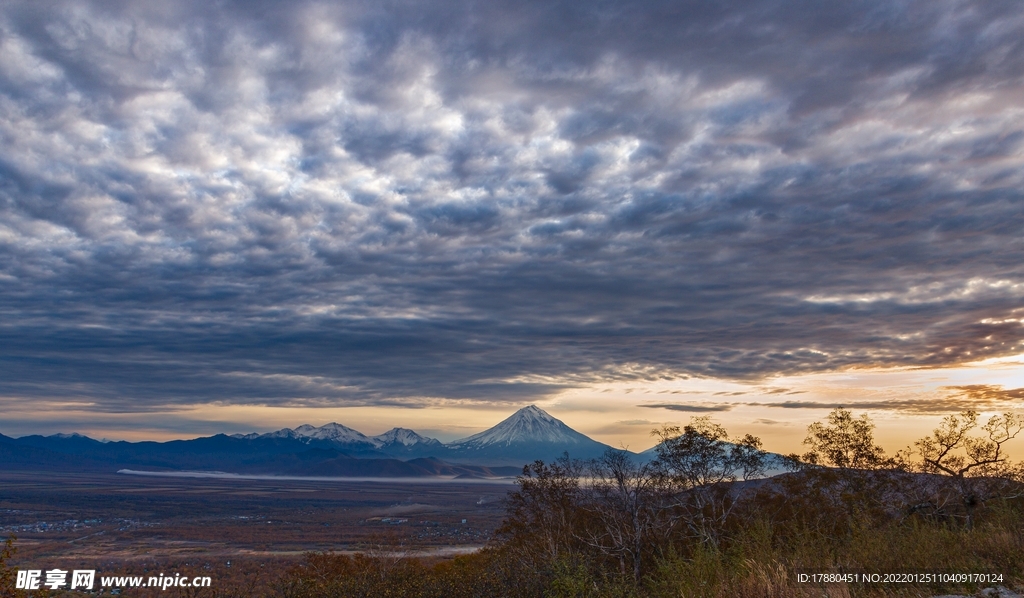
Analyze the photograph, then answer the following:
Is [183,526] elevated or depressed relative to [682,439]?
depressed

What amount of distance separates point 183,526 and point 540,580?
165 metres

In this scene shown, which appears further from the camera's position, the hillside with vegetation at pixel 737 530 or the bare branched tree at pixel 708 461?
the bare branched tree at pixel 708 461

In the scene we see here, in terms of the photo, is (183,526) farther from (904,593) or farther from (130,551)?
(904,593)

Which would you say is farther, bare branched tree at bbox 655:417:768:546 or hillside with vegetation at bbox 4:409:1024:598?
bare branched tree at bbox 655:417:768:546

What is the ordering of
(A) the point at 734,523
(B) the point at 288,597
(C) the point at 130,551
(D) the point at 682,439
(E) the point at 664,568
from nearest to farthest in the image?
(E) the point at 664,568
(B) the point at 288,597
(A) the point at 734,523
(D) the point at 682,439
(C) the point at 130,551

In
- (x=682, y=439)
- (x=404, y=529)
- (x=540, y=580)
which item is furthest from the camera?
(x=404, y=529)

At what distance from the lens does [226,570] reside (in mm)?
75750

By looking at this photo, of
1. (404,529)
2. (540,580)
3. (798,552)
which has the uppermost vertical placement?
(798,552)

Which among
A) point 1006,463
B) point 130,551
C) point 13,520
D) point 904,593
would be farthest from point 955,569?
point 13,520

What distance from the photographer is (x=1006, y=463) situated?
2611cm

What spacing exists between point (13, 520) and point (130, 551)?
253ft

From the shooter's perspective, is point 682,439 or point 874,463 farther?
point 682,439

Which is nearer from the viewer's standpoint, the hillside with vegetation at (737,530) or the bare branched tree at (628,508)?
the hillside with vegetation at (737,530)

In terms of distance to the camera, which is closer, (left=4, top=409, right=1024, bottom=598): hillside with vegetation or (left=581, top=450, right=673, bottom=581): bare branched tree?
(left=4, top=409, right=1024, bottom=598): hillside with vegetation
